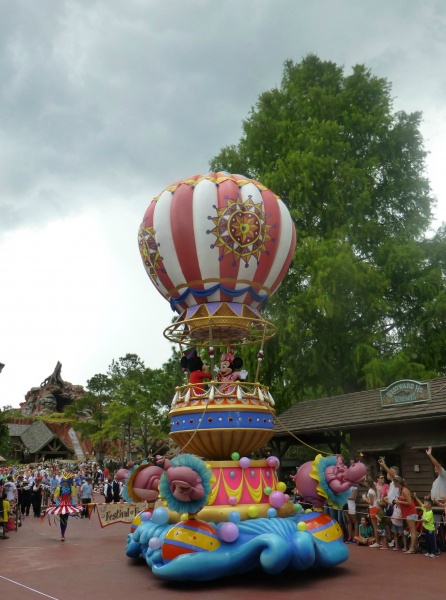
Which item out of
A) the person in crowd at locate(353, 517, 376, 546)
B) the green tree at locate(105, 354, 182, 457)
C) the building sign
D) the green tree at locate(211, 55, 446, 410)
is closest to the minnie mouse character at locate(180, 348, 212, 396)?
the person in crowd at locate(353, 517, 376, 546)

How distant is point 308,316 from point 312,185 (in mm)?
5365

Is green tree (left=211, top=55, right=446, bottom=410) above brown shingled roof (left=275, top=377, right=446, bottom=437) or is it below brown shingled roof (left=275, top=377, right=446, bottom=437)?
above

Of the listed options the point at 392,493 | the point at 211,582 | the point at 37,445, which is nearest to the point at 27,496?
the point at 211,582

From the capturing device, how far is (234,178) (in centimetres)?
1111

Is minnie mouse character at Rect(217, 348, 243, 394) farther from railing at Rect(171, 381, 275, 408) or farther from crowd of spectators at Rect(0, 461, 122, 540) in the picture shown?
crowd of spectators at Rect(0, 461, 122, 540)

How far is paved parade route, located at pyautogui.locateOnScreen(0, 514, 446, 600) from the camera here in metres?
7.59

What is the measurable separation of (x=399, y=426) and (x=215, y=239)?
6.82 meters

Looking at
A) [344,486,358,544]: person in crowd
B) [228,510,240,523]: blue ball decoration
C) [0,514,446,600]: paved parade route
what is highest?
[228,510,240,523]: blue ball decoration

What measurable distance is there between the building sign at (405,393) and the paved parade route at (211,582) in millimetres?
3719

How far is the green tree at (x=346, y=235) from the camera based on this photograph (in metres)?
20.6

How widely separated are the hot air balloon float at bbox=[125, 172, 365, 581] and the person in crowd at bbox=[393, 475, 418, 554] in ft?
5.51

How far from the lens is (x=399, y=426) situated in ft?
45.1

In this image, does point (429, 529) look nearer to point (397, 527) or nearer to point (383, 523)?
point (397, 527)

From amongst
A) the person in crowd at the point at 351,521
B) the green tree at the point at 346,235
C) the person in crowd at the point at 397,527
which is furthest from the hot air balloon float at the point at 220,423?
the green tree at the point at 346,235
